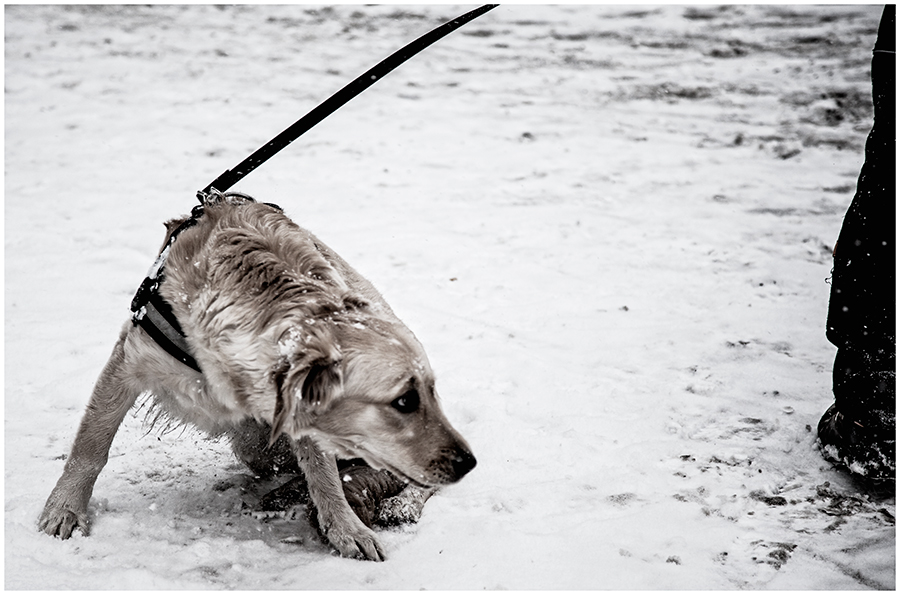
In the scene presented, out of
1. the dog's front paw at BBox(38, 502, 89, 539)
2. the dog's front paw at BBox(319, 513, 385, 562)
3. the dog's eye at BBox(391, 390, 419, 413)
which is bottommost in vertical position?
the dog's front paw at BBox(319, 513, 385, 562)

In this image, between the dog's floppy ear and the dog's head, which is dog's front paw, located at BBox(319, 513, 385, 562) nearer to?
the dog's head

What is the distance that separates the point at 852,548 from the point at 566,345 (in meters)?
2.00

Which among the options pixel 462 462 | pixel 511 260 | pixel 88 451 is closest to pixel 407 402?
pixel 462 462

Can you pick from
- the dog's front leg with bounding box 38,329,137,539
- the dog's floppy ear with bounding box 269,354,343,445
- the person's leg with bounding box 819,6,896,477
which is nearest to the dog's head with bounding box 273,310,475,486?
the dog's floppy ear with bounding box 269,354,343,445

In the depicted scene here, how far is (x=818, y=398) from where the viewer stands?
4.02m

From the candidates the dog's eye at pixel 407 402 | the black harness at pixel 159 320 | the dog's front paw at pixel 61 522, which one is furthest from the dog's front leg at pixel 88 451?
the dog's eye at pixel 407 402

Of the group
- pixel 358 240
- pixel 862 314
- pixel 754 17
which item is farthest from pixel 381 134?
pixel 754 17

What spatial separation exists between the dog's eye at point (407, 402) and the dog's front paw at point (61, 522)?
1.34 m

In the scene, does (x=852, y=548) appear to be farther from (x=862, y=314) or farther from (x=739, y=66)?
(x=739, y=66)

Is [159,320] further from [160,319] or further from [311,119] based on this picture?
[311,119]

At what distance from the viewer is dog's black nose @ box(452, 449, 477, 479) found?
106 inches

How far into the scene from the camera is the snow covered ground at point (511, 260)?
296cm

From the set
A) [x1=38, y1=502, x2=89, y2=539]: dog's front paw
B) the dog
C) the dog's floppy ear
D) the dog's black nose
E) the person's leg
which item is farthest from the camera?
the person's leg

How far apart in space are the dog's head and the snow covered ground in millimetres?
462
